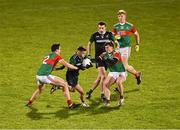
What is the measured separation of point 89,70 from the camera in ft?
66.4

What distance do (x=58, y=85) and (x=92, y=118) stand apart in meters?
1.55

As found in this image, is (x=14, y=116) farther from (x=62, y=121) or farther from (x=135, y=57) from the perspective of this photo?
(x=135, y=57)

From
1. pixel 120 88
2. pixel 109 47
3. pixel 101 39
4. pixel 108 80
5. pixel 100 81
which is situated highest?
pixel 101 39

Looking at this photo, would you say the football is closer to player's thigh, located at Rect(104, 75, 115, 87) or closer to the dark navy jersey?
player's thigh, located at Rect(104, 75, 115, 87)

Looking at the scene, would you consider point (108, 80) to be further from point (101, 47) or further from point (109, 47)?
point (101, 47)

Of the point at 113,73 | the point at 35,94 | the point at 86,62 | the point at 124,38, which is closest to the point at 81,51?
the point at 86,62

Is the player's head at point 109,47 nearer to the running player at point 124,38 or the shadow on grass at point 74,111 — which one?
the shadow on grass at point 74,111

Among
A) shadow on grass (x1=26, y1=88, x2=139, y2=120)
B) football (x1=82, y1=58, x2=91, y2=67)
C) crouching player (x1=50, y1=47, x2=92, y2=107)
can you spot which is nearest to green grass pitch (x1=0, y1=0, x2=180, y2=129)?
shadow on grass (x1=26, y1=88, x2=139, y2=120)

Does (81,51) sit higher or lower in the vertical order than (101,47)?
lower

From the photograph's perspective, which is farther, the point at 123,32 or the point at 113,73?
the point at 123,32

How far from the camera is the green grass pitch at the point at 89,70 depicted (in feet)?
48.8

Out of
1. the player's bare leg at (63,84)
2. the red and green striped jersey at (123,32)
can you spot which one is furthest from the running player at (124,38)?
the player's bare leg at (63,84)

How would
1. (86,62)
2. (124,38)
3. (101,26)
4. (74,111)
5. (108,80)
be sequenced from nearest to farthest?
(74,111) < (108,80) < (86,62) < (101,26) < (124,38)

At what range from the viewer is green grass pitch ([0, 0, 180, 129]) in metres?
14.9
